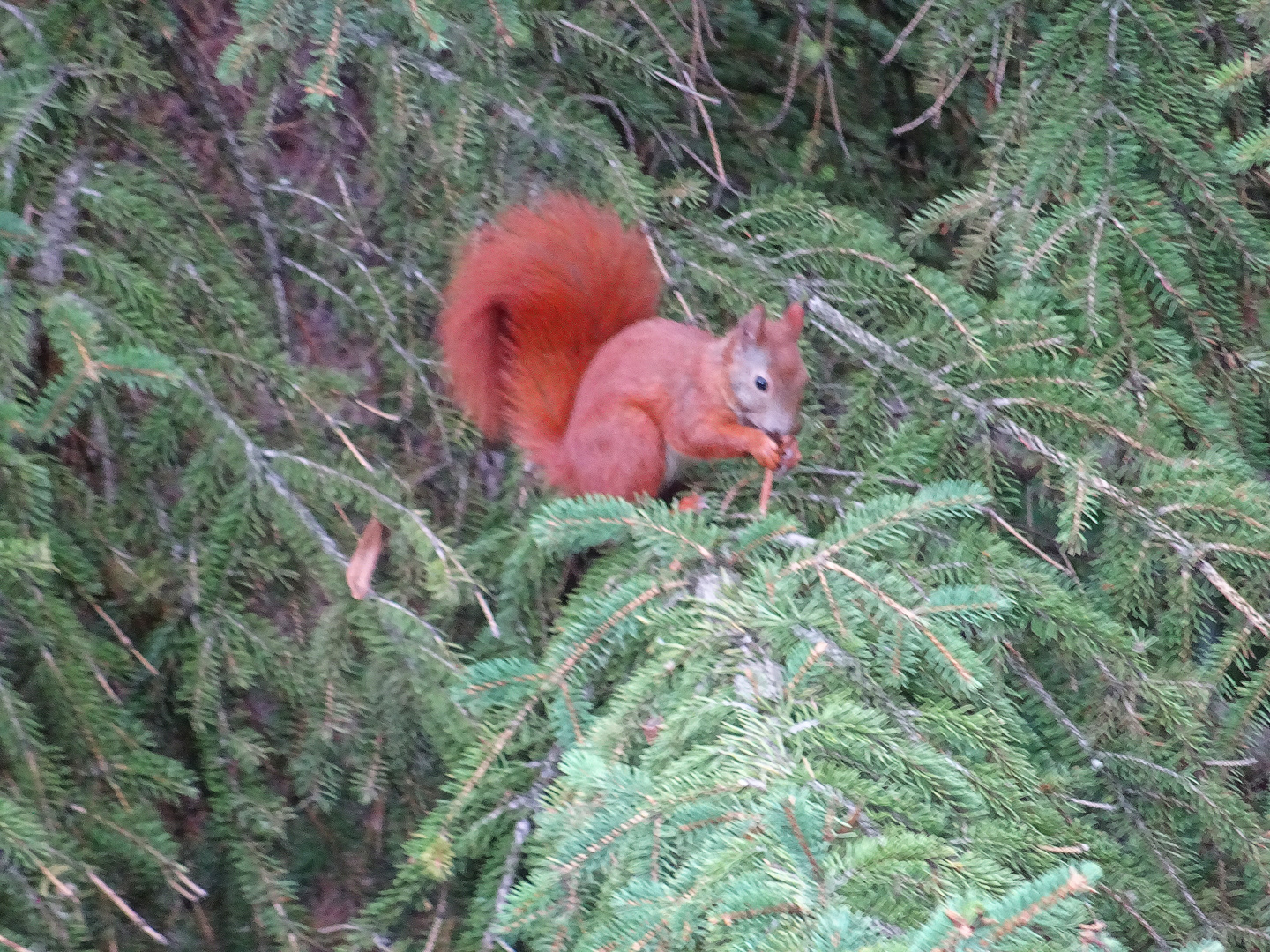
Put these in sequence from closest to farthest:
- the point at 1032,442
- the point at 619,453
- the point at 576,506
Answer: the point at 576,506
the point at 1032,442
the point at 619,453

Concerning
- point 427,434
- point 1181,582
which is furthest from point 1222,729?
point 427,434

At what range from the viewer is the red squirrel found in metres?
1.34

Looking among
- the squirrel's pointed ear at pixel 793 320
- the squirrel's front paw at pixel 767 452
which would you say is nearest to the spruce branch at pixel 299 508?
the squirrel's front paw at pixel 767 452

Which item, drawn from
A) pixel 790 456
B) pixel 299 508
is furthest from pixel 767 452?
pixel 299 508

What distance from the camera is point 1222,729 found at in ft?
3.93

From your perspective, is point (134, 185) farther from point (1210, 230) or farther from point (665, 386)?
point (1210, 230)

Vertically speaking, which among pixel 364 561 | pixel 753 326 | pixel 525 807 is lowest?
pixel 525 807

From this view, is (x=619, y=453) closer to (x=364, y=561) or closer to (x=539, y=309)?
(x=539, y=309)

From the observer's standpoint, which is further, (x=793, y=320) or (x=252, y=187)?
(x=252, y=187)

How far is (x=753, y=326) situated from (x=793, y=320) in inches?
2.1

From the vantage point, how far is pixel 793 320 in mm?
1321

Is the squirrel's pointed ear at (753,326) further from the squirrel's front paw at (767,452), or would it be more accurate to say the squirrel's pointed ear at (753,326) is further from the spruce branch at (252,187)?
the spruce branch at (252,187)

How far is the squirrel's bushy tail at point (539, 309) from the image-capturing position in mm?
1418

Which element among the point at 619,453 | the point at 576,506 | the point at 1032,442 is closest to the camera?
the point at 576,506
